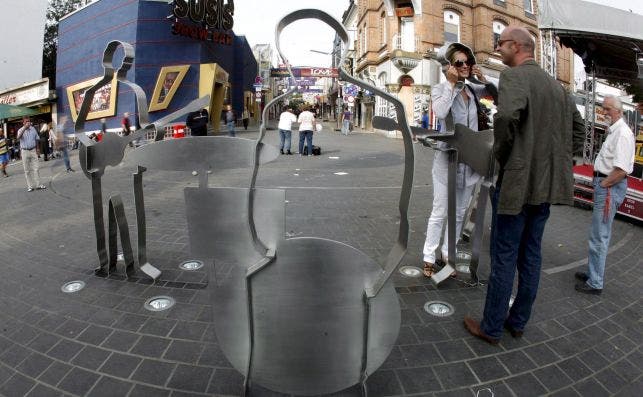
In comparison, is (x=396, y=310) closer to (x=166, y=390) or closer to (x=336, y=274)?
(x=336, y=274)

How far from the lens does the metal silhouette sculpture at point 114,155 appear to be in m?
3.43

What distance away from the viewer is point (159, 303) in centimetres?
317

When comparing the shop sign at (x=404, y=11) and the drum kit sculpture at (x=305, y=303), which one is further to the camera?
the shop sign at (x=404, y=11)

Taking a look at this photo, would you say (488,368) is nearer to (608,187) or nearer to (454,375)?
(454,375)

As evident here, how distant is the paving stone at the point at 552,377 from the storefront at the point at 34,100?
2912 centimetres

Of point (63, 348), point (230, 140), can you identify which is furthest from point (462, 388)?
point (63, 348)

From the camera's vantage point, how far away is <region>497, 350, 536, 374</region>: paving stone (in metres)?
2.38

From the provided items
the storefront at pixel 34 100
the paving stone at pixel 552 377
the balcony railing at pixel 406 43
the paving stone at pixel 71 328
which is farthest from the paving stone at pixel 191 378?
the storefront at pixel 34 100

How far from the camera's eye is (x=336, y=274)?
1827mm

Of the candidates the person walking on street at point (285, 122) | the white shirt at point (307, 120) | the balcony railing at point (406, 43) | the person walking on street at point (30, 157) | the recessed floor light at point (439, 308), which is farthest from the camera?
the balcony railing at point (406, 43)

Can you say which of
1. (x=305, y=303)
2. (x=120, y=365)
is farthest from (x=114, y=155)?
(x=305, y=303)

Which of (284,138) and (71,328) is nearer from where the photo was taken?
(71,328)

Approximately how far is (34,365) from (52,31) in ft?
152

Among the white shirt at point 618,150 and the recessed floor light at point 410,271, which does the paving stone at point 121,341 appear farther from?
the white shirt at point 618,150
